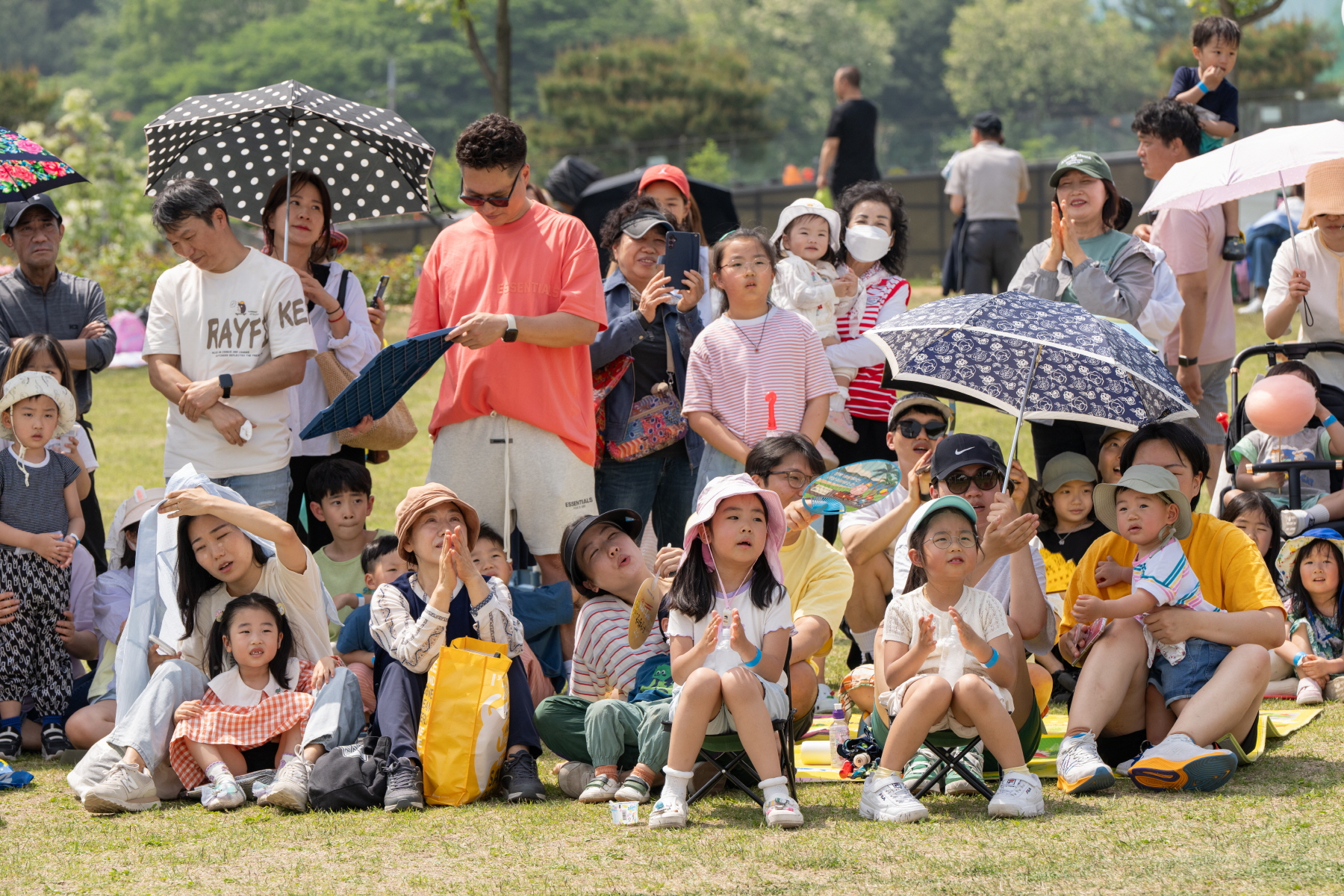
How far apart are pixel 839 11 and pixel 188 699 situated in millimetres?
69464

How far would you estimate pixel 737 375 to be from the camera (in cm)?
610

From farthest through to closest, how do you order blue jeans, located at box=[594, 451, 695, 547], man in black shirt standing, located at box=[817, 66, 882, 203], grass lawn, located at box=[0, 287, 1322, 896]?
man in black shirt standing, located at box=[817, 66, 882, 203] → blue jeans, located at box=[594, 451, 695, 547] → grass lawn, located at box=[0, 287, 1322, 896]

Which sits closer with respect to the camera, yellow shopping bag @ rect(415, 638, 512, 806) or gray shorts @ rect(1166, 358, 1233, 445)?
yellow shopping bag @ rect(415, 638, 512, 806)

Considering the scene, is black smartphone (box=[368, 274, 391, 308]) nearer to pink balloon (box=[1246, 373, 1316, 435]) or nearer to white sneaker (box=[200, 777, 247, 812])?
white sneaker (box=[200, 777, 247, 812])

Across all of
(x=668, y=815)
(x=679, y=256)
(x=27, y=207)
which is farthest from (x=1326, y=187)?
(x=27, y=207)

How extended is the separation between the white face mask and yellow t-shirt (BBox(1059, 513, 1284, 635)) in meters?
2.06

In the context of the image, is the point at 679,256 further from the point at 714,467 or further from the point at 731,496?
the point at 731,496

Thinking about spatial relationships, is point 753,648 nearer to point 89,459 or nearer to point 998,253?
point 89,459

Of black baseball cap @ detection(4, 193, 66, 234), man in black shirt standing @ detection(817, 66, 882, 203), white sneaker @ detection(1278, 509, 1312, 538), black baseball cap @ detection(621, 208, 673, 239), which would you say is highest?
man in black shirt standing @ detection(817, 66, 882, 203)

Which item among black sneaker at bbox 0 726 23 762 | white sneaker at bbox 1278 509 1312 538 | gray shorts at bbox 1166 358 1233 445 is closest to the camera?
black sneaker at bbox 0 726 23 762

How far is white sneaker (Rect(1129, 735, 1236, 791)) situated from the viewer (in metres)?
4.59

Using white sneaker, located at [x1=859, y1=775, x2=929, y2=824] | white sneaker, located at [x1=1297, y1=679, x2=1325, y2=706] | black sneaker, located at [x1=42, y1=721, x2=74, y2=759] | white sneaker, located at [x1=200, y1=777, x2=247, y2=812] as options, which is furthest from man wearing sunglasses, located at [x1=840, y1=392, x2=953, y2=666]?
black sneaker, located at [x1=42, y1=721, x2=74, y2=759]

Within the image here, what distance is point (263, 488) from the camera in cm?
582

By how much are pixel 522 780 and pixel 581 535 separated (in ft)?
3.03
